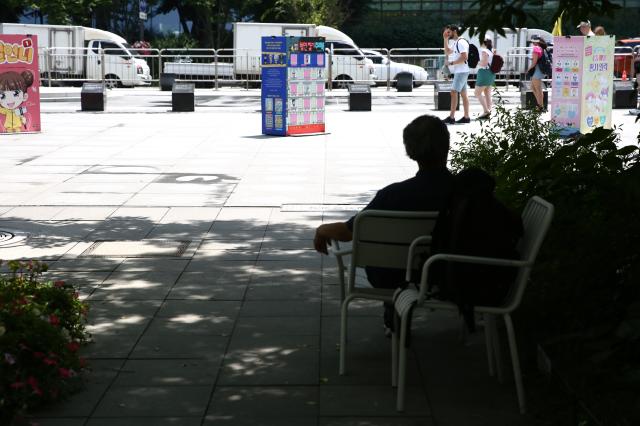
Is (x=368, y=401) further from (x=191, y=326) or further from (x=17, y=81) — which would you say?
(x=17, y=81)

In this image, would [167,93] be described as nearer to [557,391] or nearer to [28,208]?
[28,208]

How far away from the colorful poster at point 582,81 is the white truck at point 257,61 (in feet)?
59.4

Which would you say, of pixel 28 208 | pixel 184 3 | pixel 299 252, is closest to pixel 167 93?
pixel 184 3

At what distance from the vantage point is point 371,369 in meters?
5.54

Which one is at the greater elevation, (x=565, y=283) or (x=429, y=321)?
(x=565, y=283)

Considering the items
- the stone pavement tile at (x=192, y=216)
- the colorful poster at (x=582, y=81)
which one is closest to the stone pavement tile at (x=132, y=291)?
the stone pavement tile at (x=192, y=216)

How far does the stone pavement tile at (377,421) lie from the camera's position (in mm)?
4719

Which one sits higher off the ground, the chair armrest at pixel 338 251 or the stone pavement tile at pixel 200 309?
the chair armrest at pixel 338 251

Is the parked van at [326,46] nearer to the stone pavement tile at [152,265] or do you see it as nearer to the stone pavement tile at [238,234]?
the stone pavement tile at [238,234]

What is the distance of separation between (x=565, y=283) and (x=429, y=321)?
1506 mm

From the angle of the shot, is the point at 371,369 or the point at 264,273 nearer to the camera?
the point at 371,369

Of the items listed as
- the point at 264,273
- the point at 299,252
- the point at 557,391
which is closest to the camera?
the point at 557,391

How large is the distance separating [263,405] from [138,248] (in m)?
4.01

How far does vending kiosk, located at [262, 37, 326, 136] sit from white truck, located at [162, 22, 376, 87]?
52.4ft
